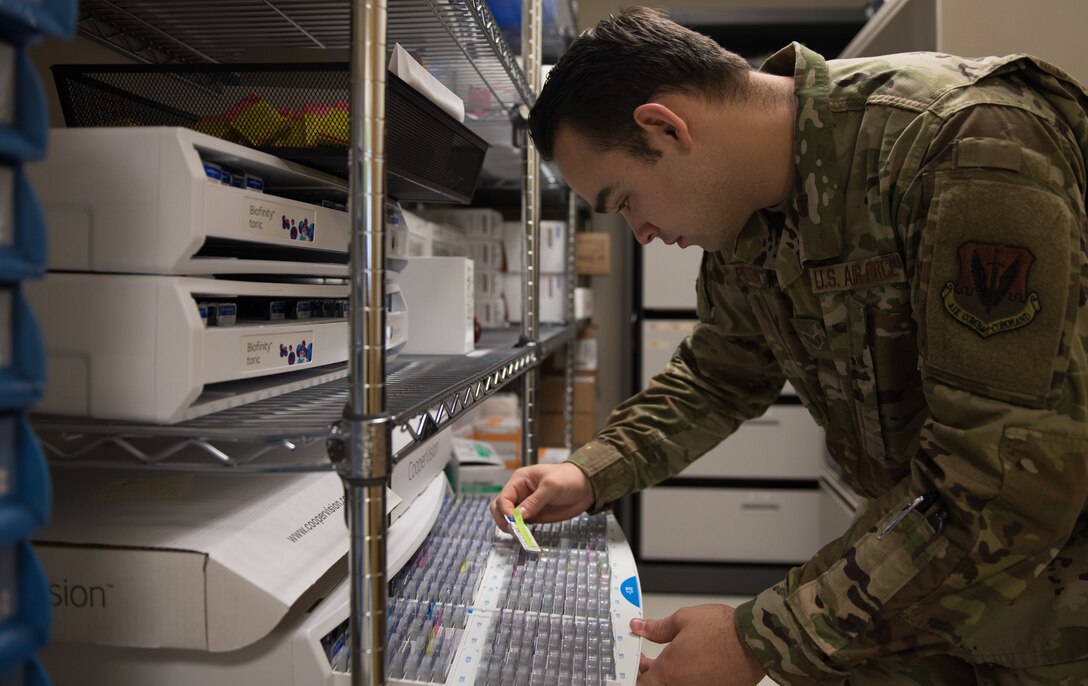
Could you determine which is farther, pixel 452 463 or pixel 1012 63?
pixel 452 463

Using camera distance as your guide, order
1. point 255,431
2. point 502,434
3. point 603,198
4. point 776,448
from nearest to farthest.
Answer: point 255,431, point 603,198, point 502,434, point 776,448

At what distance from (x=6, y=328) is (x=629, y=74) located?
0.63 metres

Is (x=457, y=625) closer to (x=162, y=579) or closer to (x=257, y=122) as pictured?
(x=162, y=579)

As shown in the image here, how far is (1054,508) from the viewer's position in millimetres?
597

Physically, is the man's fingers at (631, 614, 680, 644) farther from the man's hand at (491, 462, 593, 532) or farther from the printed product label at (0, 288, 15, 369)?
the printed product label at (0, 288, 15, 369)

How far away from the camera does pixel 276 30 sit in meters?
0.98

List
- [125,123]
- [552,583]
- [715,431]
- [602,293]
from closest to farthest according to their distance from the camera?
[125,123] < [552,583] < [715,431] < [602,293]

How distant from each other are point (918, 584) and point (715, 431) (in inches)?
19.8

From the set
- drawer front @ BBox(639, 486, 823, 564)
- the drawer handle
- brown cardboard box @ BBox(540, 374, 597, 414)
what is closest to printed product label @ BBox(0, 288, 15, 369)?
brown cardboard box @ BBox(540, 374, 597, 414)

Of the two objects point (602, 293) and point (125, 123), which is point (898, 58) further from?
point (602, 293)

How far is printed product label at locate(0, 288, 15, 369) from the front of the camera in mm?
369

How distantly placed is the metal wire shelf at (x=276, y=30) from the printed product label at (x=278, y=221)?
Result: 337 millimetres

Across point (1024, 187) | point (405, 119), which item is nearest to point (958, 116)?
point (1024, 187)

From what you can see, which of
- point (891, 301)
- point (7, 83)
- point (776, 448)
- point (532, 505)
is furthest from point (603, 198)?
point (776, 448)
